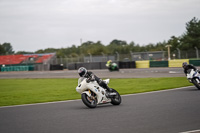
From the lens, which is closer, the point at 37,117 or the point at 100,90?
the point at 37,117

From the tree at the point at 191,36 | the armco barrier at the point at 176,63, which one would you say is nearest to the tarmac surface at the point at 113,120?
the armco barrier at the point at 176,63

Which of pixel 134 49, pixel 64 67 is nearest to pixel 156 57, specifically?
pixel 64 67

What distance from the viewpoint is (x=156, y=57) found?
44875 mm

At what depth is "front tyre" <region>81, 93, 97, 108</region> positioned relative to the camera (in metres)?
9.73

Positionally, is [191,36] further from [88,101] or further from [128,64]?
[88,101]

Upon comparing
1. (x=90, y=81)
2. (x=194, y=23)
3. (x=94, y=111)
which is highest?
(x=194, y=23)

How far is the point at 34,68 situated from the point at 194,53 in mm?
29924

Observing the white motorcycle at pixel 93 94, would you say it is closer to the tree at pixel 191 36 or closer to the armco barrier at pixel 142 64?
the armco barrier at pixel 142 64

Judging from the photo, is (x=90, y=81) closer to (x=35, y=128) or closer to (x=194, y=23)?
(x=35, y=128)

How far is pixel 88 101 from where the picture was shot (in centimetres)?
981

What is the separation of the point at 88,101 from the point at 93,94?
0.31 metres

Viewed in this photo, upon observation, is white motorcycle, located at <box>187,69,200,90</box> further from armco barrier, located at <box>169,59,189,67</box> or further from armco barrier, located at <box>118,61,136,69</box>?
armco barrier, located at <box>118,61,136,69</box>

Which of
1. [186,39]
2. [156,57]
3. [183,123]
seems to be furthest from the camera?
[186,39]

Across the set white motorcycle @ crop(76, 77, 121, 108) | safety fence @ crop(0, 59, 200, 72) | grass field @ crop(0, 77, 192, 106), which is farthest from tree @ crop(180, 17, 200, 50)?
white motorcycle @ crop(76, 77, 121, 108)
